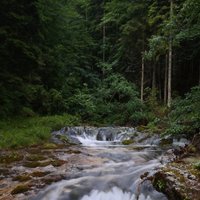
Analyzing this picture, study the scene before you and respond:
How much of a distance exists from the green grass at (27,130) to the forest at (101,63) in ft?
1.60

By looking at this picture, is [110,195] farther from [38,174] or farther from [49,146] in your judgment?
[49,146]

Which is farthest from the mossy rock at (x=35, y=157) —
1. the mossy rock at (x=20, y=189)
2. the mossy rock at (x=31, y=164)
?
the mossy rock at (x=20, y=189)

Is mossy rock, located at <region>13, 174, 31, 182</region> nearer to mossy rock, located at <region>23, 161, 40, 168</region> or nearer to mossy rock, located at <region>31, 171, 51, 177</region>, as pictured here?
mossy rock, located at <region>31, 171, 51, 177</region>

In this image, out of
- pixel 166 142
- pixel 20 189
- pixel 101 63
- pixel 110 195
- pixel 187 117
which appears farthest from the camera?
pixel 101 63

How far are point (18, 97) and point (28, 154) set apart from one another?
608cm

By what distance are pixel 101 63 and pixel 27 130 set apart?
15.1 m

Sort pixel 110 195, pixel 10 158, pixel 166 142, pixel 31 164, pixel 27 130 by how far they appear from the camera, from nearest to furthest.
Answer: pixel 110 195 < pixel 31 164 < pixel 10 158 < pixel 166 142 < pixel 27 130

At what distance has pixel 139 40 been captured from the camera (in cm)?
2588

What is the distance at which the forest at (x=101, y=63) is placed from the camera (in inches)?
643

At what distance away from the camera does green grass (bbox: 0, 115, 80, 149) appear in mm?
15189

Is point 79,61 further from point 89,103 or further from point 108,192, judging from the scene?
point 108,192

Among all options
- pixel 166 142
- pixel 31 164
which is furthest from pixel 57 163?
pixel 166 142

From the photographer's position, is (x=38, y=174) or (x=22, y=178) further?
(x=38, y=174)

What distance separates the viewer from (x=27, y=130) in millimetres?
16859
